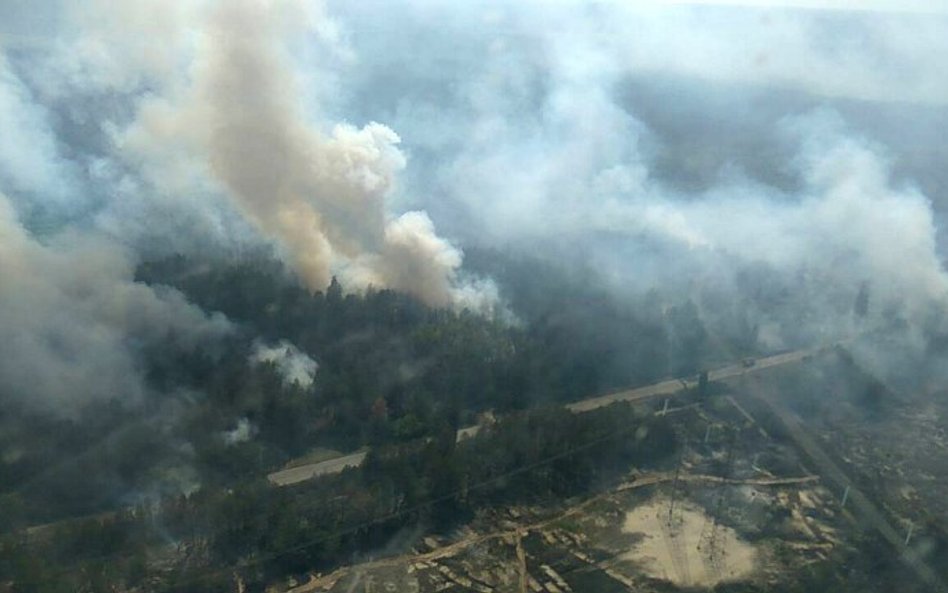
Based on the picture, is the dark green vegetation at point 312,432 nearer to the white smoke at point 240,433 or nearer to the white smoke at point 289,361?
the white smoke at point 240,433

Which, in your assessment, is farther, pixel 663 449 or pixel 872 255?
pixel 872 255

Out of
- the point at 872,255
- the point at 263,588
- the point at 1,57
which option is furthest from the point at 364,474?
the point at 872,255

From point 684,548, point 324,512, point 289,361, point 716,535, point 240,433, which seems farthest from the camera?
point 289,361

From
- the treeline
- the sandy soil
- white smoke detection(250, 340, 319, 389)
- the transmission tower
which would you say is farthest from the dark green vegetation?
the sandy soil

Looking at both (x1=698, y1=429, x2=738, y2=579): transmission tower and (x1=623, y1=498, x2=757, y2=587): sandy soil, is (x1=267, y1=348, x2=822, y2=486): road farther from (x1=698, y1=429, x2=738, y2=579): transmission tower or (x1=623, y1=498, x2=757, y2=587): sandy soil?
(x1=623, y1=498, x2=757, y2=587): sandy soil

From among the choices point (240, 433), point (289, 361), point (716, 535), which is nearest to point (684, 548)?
point (716, 535)

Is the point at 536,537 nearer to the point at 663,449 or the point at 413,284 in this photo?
the point at 663,449

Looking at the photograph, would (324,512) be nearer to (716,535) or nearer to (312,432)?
(312,432)
